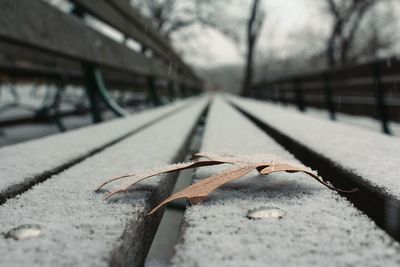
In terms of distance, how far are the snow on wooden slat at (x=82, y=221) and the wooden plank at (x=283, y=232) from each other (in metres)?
0.06

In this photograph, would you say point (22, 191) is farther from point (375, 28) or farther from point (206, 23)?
point (375, 28)

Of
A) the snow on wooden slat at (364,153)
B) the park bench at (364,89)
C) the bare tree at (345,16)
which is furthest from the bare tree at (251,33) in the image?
the snow on wooden slat at (364,153)

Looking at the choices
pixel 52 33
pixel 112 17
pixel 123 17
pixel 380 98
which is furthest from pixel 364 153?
pixel 380 98

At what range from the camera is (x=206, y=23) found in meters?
15.5

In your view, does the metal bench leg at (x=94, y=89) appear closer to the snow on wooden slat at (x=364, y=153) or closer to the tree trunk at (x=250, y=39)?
the snow on wooden slat at (x=364, y=153)

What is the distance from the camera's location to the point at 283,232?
0.38m

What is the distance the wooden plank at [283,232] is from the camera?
0.32m

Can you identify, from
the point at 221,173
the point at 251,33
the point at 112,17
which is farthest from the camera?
the point at 251,33

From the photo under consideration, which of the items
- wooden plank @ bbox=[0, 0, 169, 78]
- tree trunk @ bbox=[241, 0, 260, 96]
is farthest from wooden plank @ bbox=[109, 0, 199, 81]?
tree trunk @ bbox=[241, 0, 260, 96]

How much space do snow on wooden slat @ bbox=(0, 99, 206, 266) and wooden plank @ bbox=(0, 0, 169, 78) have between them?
43 centimetres

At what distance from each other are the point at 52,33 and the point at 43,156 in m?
0.48

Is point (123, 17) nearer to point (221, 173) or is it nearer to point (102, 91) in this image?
point (102, 91)

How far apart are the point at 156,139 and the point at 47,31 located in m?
0.43

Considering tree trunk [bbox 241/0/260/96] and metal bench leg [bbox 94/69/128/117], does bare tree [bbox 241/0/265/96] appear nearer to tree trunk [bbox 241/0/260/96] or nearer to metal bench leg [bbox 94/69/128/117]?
tree trunk [bbox 241/0/260/96]
